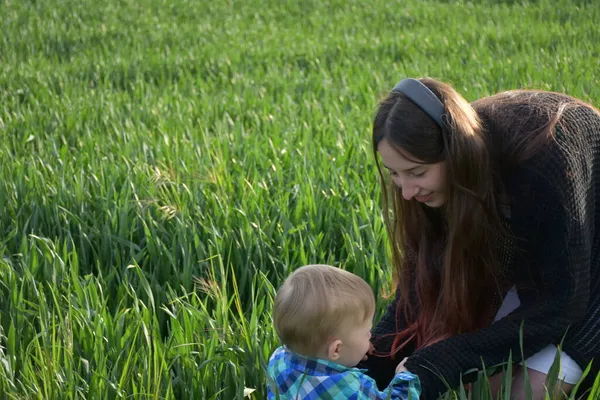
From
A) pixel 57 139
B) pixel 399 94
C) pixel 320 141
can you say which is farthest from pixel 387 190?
pixel 57 139

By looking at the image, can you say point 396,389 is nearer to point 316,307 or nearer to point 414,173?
point 316,307

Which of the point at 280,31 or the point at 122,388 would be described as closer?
the point at 122,388

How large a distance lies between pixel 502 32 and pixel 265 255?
608 cm

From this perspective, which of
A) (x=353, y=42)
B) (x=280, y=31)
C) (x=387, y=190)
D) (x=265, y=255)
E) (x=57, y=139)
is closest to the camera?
(x=387, y=190)

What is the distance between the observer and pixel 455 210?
2229mm

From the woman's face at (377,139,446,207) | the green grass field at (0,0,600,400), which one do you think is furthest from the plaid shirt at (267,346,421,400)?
the woman's face at (377,139,446,207)

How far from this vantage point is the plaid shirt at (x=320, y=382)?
209 centimetres

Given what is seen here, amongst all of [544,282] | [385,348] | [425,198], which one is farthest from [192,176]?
[544,282]

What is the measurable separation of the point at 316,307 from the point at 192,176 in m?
1.99

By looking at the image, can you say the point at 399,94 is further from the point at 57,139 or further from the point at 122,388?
the point at 57,139

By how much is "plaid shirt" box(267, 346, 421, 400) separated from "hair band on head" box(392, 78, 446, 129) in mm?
625

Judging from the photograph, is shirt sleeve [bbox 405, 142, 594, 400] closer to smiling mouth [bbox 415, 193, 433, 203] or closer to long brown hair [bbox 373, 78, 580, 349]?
long brown hair [bbox 373, 78, 580, 349]

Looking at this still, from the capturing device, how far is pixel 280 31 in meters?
9.66

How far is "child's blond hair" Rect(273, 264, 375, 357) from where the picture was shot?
2043 mm
